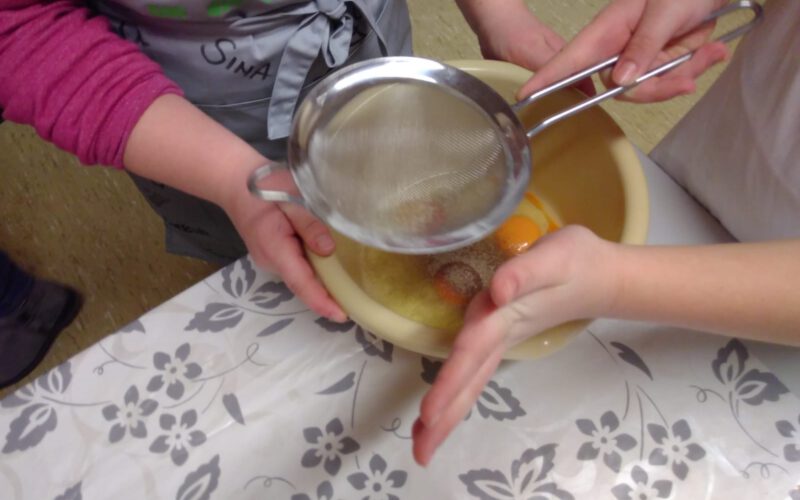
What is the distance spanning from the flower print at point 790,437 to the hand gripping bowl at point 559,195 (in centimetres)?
17

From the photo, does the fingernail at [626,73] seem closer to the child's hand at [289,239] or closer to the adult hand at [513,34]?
the adult hand at [513,34]

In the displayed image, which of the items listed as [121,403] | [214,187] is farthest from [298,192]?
[121,403]

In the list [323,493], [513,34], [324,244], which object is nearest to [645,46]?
[513,34]

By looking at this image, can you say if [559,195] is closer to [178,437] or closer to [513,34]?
[513,34]

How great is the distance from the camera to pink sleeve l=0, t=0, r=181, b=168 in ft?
1.39

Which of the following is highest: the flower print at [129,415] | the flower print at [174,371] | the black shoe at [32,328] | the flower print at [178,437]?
the flower print at [174,371]

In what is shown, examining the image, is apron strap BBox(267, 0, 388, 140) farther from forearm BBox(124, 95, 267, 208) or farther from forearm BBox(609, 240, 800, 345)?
forearm BBox(609, 240, 800, 345)

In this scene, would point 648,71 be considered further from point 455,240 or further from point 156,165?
point 156,165

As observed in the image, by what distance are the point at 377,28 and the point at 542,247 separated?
0.30 metres

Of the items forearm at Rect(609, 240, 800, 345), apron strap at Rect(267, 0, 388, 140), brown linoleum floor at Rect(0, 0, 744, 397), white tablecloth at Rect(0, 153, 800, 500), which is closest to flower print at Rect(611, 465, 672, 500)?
white tablecloth at Rect(0, 153, 800, 500)

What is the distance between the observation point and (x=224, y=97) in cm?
55

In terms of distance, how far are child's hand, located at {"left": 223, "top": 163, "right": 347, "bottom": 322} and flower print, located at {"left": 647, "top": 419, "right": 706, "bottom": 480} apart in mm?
225

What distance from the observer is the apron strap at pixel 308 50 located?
1.69 ft

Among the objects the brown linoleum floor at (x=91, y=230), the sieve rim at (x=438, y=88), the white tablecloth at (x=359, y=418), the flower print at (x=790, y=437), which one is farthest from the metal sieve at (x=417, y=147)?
Result: the brown linoleum floor at (x=91, y=230)
